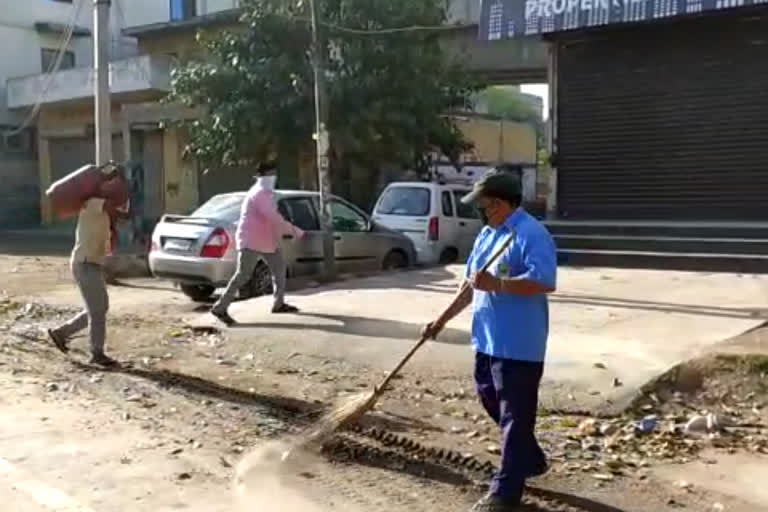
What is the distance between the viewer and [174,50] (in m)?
29.1

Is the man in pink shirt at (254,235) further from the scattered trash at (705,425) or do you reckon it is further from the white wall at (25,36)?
the white wall at (25,36)

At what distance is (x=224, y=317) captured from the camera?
1006 centimetres

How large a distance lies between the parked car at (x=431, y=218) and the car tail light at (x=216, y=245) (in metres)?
4.49

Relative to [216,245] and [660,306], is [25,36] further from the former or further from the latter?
[660,306]

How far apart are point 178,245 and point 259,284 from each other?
3.83ft

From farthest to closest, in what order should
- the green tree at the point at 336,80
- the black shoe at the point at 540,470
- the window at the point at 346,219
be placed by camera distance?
the green tree at the point at 336,80 → the window at the point at 346,219 → the black shoe at the point at 540,470

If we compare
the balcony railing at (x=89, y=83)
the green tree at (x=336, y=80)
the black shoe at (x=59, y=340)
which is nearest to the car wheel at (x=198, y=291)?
the black shoe at (x=59, y=340)

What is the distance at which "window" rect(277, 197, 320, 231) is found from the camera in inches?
506

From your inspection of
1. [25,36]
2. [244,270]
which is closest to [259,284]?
[244,270]

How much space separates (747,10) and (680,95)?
5.58ft

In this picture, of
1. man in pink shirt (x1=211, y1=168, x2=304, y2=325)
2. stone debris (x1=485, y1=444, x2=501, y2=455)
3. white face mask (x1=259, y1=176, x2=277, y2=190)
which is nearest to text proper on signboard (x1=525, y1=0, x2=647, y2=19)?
white face mask (x1=259, y1=176, x2=277, y2=190)

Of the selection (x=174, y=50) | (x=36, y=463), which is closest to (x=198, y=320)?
(x=36, y=463)

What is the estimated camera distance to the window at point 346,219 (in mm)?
13781

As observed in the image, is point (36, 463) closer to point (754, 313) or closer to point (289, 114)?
point (754, 313)
